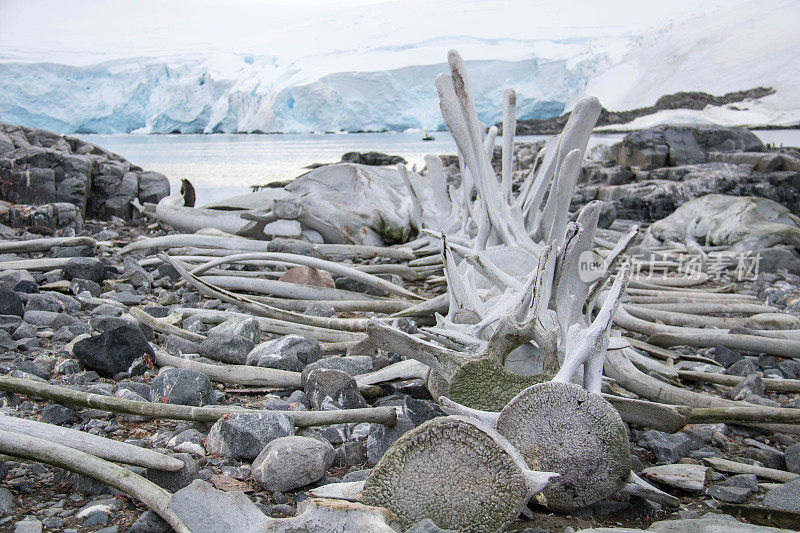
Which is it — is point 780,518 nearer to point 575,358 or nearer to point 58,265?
point 575,358

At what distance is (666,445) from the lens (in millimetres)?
1898

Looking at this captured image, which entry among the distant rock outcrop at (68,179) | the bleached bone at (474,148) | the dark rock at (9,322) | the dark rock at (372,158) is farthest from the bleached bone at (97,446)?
the dark rock at (372,158)

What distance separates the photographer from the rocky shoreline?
1440 mm

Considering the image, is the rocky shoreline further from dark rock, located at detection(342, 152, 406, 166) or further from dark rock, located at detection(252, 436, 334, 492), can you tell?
dark rock, located at detection(342, 152, 406, 166)

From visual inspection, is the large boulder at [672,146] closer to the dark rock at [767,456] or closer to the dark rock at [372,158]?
the dark rock at [372,158]

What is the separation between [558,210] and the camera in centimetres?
280

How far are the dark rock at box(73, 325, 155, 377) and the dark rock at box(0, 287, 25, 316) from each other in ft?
3.11

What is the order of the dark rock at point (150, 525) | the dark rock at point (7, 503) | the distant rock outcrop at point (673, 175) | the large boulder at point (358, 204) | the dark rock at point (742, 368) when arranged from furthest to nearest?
the distant rock outcrop at point (673, 175) → the large boulder at point (358, 204) → the dark rock at point (742, 368) → the dark rock at point (7, 503) → the dark rock at point (150, 525)

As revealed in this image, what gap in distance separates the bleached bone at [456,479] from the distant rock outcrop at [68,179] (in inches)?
262

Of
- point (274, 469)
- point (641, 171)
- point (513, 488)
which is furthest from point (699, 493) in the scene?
point (641, 171)

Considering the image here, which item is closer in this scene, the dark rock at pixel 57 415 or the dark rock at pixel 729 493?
the dark rock at pixel 729 493

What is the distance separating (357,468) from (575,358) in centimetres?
70

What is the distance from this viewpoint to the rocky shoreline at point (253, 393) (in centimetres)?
144

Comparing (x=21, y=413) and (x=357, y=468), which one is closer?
(x=357, y=468)
